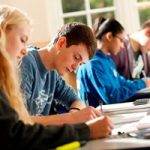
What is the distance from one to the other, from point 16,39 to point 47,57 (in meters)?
0.43

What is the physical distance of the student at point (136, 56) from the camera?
11.7ft

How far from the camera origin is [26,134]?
1.32 metres

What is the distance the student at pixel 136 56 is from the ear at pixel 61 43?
137 cm

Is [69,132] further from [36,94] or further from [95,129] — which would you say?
[36,94]

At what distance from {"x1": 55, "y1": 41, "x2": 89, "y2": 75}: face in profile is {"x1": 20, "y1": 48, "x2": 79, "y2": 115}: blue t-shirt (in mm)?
79

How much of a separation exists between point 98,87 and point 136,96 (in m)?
0.26

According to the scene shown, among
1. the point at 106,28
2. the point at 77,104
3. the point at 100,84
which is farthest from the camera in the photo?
the point at 106,28

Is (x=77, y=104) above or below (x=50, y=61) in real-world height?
below

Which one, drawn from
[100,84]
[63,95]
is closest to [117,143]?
[63,95]

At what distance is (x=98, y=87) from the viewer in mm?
2791

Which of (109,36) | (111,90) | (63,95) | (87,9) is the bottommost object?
(111,90)

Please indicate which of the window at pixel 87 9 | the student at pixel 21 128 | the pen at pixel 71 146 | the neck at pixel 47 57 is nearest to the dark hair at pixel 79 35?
the neck at pixel 47 57

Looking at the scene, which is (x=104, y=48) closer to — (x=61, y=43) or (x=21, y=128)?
(x=61, y=43)

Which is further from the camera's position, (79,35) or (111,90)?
(111,90)
